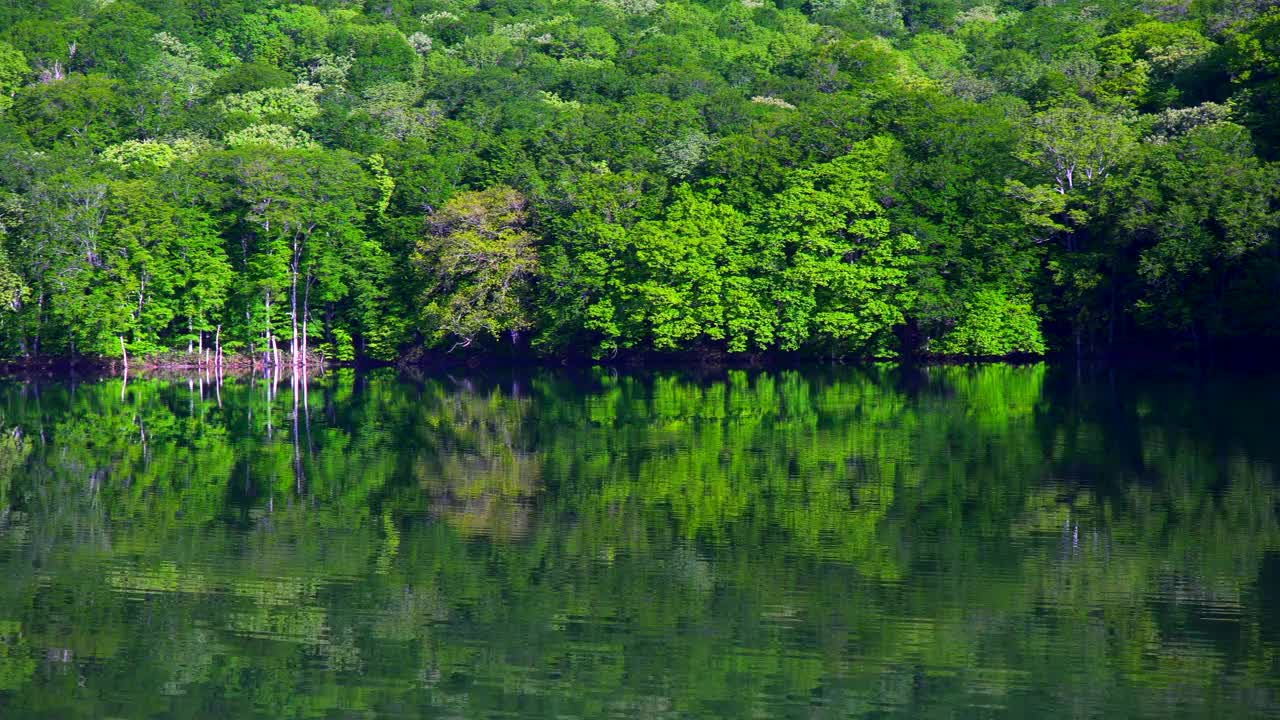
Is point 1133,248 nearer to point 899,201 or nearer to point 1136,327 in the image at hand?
point 1136,327

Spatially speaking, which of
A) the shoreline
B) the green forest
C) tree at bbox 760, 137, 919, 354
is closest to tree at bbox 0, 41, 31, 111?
the green forest

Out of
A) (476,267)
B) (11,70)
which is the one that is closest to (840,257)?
(476,267)

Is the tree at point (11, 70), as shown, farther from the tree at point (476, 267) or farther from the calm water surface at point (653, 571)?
the calm water surface at point (653, 571)

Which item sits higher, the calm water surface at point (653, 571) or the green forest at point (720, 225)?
the green forest at point (720, 225)

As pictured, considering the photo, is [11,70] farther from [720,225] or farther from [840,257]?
[840,257]

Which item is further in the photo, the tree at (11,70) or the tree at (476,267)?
the tree at (11,70)

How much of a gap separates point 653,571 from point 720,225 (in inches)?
1836

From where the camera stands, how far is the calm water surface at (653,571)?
1210cm

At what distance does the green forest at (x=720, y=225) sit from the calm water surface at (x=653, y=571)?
84.2 ft

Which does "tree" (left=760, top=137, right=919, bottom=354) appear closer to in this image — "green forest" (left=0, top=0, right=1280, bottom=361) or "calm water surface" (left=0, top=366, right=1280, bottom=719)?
"green forest" (left=0, top=0, right=1280, bottom=361)

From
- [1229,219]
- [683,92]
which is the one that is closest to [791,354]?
[1229,219]

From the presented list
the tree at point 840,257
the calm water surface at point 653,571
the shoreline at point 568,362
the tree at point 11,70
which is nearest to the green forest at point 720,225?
the tree at point 840,257

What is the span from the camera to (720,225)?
62094 millimetres

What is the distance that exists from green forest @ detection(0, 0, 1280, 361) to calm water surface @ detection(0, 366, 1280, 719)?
84.2 ft
